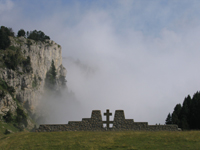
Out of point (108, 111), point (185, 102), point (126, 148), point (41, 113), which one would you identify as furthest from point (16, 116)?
point (126, 148)

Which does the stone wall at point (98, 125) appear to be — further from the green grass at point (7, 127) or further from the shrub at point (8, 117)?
the shrub at point (8, 117)

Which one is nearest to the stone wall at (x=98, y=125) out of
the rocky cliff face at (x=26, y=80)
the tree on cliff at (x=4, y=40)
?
the rocky cliff face at (x=26, y=80)

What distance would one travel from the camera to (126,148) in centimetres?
2519

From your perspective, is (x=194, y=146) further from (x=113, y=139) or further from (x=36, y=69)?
(x=36, y=69)

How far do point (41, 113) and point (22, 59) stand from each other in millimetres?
38725

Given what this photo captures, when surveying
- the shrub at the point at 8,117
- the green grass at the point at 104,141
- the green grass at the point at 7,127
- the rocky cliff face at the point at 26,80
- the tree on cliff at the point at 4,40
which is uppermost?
the tree on cliff at the point at 4,40

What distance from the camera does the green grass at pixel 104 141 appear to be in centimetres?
2567

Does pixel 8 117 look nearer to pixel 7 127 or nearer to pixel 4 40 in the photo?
pixel 7 127

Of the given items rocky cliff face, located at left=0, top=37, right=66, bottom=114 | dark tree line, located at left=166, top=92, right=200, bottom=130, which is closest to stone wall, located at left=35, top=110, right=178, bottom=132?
Result: dark tree line, located at left=166, top=92, right=200, bottom=130

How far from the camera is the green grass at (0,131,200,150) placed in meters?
25.7

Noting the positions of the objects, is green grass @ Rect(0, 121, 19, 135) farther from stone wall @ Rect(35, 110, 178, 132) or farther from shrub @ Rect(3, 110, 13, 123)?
stone wall @ Rect(35, 110, 178, 132)

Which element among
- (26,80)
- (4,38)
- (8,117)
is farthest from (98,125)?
(4,38)

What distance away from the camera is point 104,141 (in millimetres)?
27656

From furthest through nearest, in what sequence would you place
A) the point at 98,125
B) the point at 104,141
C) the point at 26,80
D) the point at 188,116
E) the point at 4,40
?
the point at 4,40, the point at 26,80, the point at 188,116, the point at 98,125, the point at 104,141
